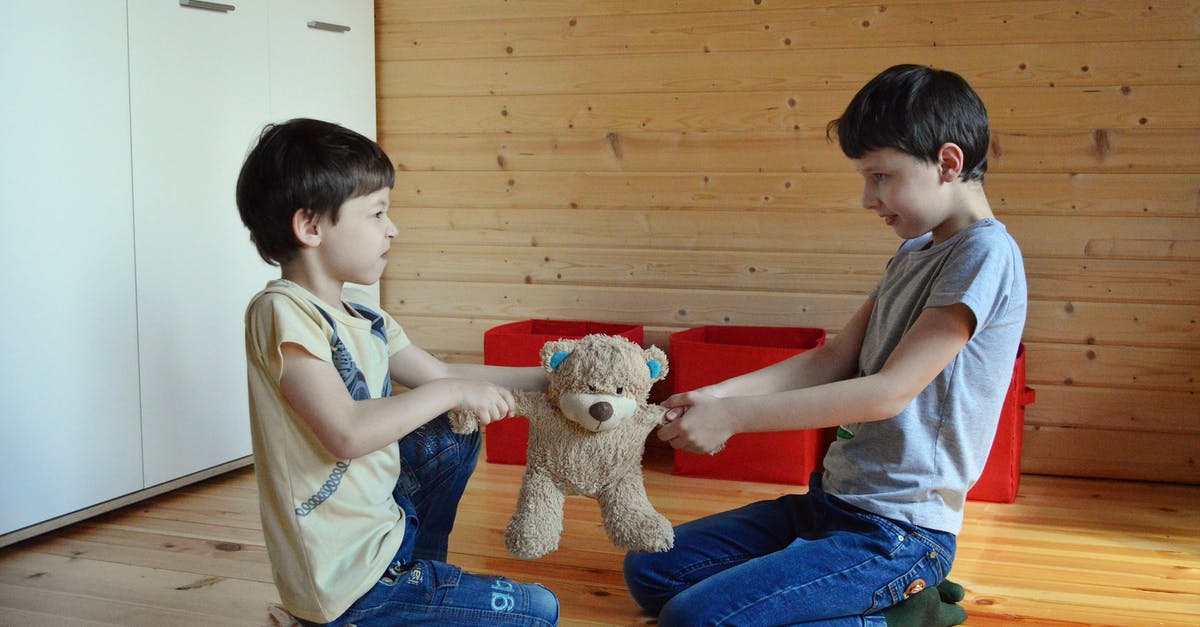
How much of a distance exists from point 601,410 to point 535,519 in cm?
20

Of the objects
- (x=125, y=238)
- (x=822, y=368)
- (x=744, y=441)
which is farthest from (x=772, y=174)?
(x=125, y=238)

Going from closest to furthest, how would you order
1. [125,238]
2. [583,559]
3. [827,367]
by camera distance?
1. [827,367]
2. [583,559]
3. [125,238]

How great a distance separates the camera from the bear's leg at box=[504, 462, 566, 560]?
4.51ft

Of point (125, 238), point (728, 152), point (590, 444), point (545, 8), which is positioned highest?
point (545, 8)

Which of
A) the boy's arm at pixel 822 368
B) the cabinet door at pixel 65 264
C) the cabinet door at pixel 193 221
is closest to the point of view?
the boy's arm at pixel 822 368

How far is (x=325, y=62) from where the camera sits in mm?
2545

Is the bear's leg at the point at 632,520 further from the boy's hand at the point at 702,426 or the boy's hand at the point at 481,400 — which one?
the boy's hand at the point at 481,400

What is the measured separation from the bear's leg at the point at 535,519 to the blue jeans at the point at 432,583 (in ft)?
0.21

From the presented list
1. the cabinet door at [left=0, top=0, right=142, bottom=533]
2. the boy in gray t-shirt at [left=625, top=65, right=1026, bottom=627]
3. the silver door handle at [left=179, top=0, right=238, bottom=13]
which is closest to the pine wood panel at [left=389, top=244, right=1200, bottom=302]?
the silver door handle at [left=179, top=0, right=238, bottom=13]

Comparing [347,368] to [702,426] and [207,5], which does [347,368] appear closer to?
[702,426]

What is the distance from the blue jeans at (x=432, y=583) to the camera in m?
1.23

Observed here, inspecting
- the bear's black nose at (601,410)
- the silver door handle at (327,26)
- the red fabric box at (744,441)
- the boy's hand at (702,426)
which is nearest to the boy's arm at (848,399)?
the boy's hand at (702,426)

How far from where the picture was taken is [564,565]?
5.93ft

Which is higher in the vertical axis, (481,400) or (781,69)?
(781,69)
